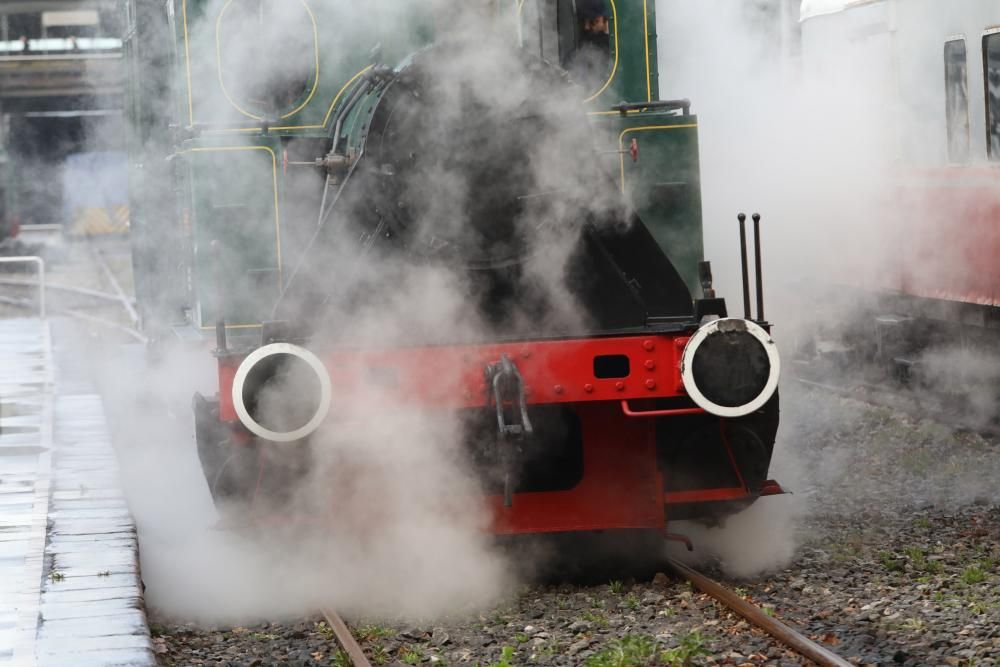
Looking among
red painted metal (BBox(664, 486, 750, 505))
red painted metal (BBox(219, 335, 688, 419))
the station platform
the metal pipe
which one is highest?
the metal pipe

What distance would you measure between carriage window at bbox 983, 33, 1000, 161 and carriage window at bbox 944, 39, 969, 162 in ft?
0.83

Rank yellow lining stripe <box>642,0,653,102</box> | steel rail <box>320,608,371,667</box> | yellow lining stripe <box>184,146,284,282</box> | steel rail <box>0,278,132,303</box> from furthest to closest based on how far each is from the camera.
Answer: steel rail <box>0,278,132,303</box> → yellow lining stripe <box>642,0,653,102</box> → yellow lining stripe <box>184,146,284,282</box> → steel rail <box>320,608,371,667</box>

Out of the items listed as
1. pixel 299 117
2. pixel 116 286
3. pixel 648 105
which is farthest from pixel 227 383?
pixel 116 286

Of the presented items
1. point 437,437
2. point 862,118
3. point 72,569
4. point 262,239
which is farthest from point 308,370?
point 862,118

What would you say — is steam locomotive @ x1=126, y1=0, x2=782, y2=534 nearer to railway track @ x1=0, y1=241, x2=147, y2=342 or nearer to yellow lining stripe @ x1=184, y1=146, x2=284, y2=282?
yellow lining stripe @ x1=184, y1=146, x2=284, y2=282

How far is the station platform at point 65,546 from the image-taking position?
4637 mm

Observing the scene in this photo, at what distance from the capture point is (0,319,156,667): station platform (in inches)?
183

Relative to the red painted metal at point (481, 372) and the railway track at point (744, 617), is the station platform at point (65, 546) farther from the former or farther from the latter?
the red painted metal at point (481, 372)

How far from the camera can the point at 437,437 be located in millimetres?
5301

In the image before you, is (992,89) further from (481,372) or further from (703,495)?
(481,372)

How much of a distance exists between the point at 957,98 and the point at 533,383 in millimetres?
5099

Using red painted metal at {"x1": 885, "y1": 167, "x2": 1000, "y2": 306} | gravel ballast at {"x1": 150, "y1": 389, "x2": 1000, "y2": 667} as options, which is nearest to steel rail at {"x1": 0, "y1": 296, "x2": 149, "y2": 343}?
red painted metal at {"x1": 885, "y1": 167, "x2": 1000, "y2": 306}

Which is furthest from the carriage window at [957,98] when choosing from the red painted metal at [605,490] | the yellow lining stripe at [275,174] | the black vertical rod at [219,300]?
the black vertical rod at [219,300]

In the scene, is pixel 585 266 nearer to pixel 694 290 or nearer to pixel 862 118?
pixel 694 290
